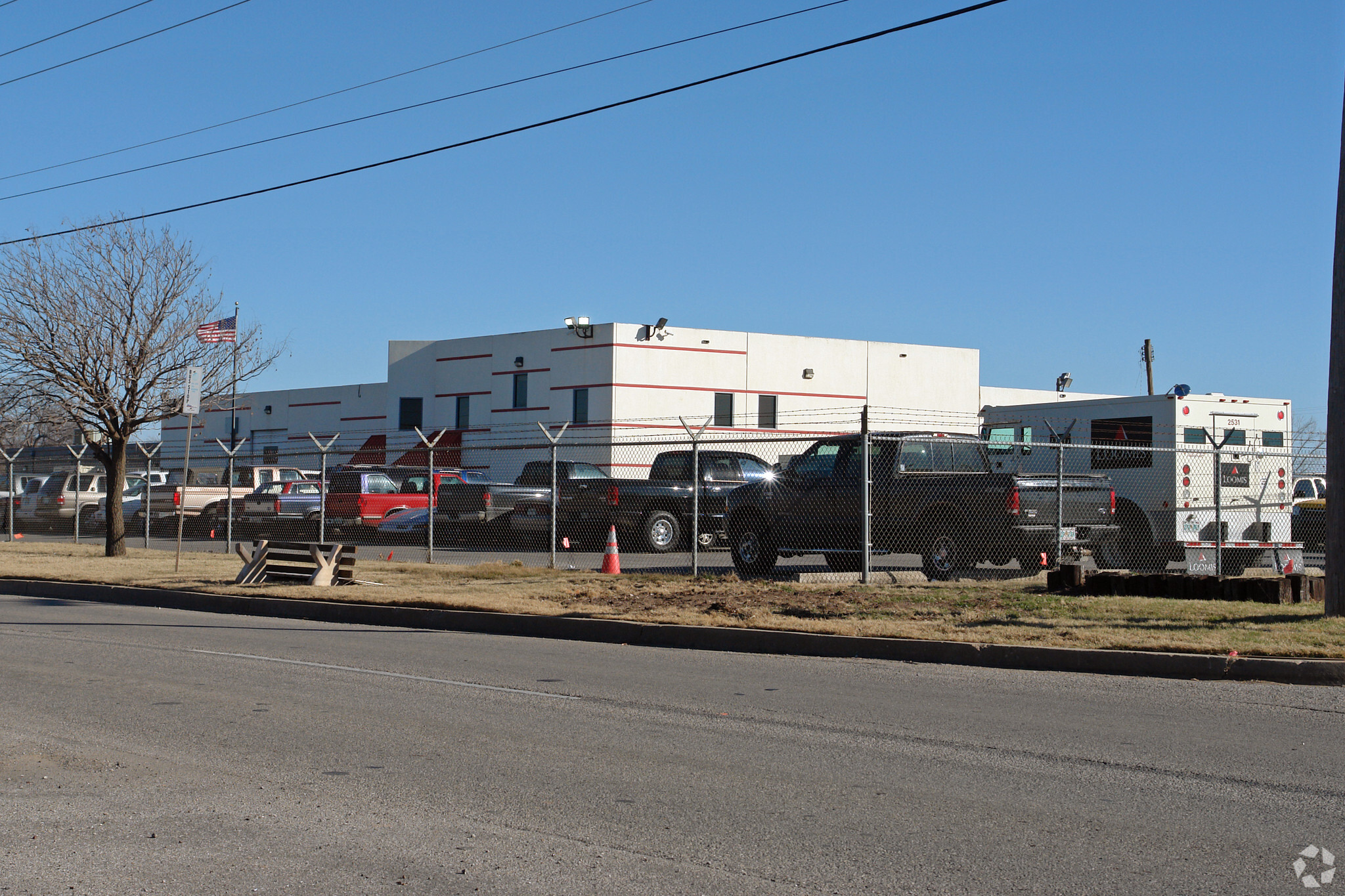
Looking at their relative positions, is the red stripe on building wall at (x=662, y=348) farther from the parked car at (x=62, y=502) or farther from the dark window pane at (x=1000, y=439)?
the dark window pane at (x=1000, y=439)

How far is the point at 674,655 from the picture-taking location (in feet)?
35.4

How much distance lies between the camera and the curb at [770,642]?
9.34 m

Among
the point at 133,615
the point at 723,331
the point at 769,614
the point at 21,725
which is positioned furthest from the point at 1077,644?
the point at 723,331

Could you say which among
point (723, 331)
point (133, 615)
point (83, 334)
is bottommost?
point (133, 615)

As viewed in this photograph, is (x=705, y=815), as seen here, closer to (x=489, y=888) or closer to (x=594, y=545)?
(x=489, y=888)

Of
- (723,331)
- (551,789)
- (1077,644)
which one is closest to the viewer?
(551,789)

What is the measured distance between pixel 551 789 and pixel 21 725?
350 centimetres

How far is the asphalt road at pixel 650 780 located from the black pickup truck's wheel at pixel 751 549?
26.3 feet

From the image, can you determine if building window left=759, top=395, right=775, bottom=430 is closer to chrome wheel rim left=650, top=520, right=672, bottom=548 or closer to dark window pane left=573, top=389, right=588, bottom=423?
dark window pane left=573, top=389, right=588, bottom=423

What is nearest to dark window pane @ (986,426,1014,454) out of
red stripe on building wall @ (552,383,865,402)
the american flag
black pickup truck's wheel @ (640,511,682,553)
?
black pickup truck's wheel @ (640,511,682,553)

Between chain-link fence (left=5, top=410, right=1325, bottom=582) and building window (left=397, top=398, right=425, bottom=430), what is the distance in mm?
20907

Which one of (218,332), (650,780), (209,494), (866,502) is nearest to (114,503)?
(218,332)

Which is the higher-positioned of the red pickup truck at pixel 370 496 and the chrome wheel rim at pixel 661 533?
the red pickup truck at pixel 370 496

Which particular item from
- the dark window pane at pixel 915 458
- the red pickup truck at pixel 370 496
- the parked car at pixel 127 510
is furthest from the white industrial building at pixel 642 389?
the dark window pane at pixel 915 458
